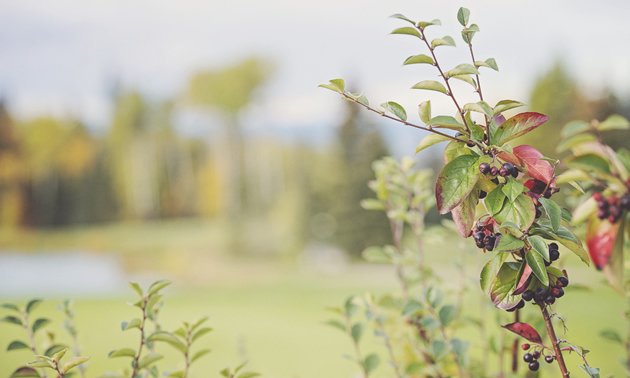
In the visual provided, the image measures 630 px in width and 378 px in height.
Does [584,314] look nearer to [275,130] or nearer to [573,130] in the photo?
[573,130]

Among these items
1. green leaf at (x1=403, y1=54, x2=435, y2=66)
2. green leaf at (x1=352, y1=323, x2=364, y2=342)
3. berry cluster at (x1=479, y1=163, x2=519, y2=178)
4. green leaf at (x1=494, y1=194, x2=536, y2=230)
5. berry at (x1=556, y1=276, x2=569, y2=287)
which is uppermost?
green leaf at (x1=403, y1=54, x2=435, y2=66)

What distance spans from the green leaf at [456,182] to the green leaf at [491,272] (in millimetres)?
65

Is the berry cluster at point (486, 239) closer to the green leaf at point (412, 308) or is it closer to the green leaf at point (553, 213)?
the green leaf at point (553, 213)

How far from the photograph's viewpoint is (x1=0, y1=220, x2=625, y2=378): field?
6.52ft

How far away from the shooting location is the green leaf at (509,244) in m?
0.34

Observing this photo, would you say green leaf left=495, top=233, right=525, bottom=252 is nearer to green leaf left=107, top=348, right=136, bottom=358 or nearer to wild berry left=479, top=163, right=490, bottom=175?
wild berry left=479, top=163, right=490, bottom=175

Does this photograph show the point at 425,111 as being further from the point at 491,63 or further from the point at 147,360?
the point at 147,360

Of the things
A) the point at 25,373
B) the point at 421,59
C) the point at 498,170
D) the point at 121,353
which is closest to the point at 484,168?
the point at 498,170

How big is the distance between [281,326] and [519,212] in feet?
9.60

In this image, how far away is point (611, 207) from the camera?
294mm

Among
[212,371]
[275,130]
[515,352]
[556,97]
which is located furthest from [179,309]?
[275,130]

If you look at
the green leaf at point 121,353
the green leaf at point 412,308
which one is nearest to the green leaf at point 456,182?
the green leaf at point 412,308

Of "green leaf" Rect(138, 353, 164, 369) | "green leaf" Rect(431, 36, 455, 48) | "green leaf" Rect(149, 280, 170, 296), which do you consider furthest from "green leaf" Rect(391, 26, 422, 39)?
"green leaf" Rect(138, 353, 164, 369)

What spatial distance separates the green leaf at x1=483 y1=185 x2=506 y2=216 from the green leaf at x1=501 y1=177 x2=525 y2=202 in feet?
0.04
